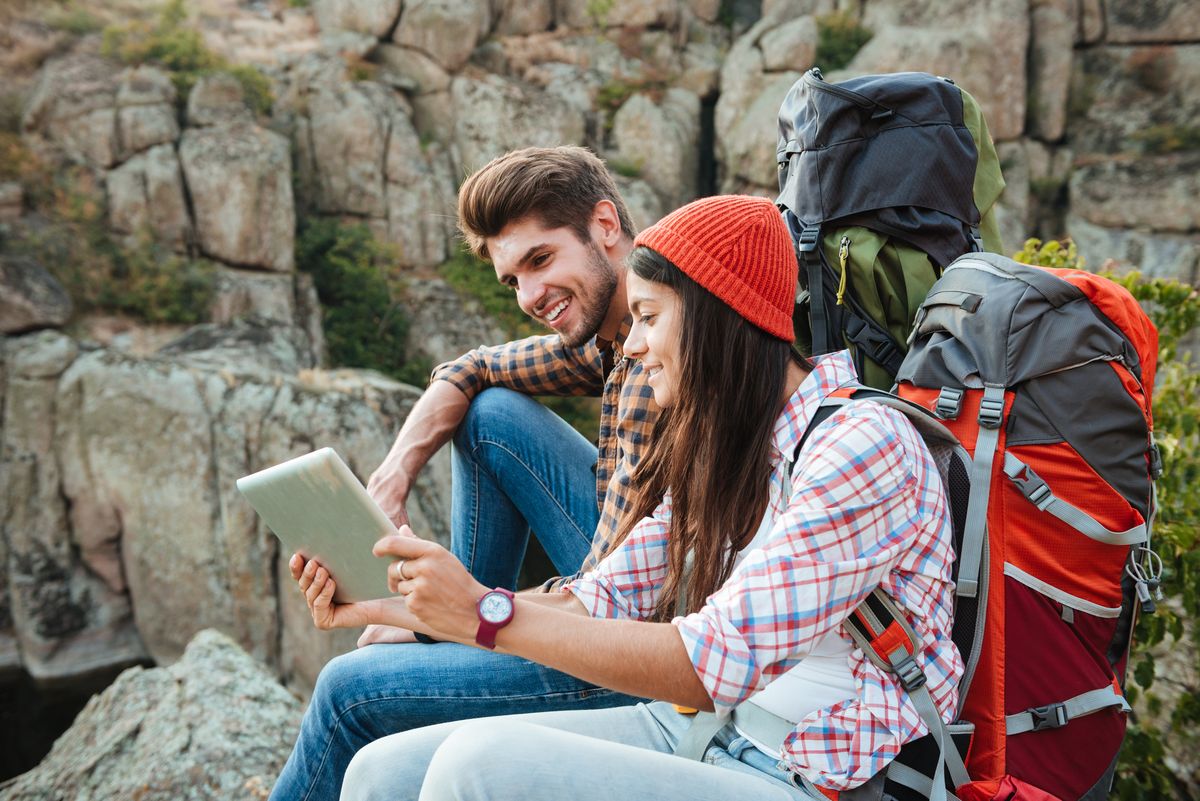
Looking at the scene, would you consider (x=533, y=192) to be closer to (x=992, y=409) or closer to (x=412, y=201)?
(x=992, y=409)

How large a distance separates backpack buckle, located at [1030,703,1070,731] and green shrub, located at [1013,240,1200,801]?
Result: 1.00m

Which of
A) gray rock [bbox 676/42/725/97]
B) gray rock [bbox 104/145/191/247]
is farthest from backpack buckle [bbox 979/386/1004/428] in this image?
gray rock [bbox 676/42/725/97]

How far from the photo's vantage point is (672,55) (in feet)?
58.6

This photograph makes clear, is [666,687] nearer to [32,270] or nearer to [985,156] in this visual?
[985,156]

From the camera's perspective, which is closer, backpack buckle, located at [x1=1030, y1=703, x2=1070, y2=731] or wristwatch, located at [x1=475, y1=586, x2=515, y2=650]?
wristwatch, located at [x1=475, y1=586, x2=515, y2=650]

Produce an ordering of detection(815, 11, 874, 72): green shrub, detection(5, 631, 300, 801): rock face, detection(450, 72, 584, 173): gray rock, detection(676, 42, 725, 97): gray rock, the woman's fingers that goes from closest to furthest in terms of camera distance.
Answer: the woman's fingers, detection(5, 631, 300, 801): rock face, detection(815, 11, 874, 72): green shrub, detection(450, 72, 584, 173): gray rock, detection(676, 42, 725, 97): gray rock

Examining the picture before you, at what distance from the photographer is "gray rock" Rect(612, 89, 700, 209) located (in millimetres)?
16562

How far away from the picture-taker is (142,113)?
44.3 ft

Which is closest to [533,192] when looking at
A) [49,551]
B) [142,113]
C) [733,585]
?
[733,585]

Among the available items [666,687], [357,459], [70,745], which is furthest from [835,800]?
[357,459]

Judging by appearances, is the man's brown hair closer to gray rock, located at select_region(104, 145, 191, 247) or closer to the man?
the man

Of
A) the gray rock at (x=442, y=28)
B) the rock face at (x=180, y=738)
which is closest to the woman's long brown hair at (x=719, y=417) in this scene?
the rock face at (x=180, y=738)

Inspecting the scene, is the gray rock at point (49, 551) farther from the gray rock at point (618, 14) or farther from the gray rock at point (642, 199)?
the gray rock at point (618, 14)

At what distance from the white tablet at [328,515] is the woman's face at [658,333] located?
48 cm
